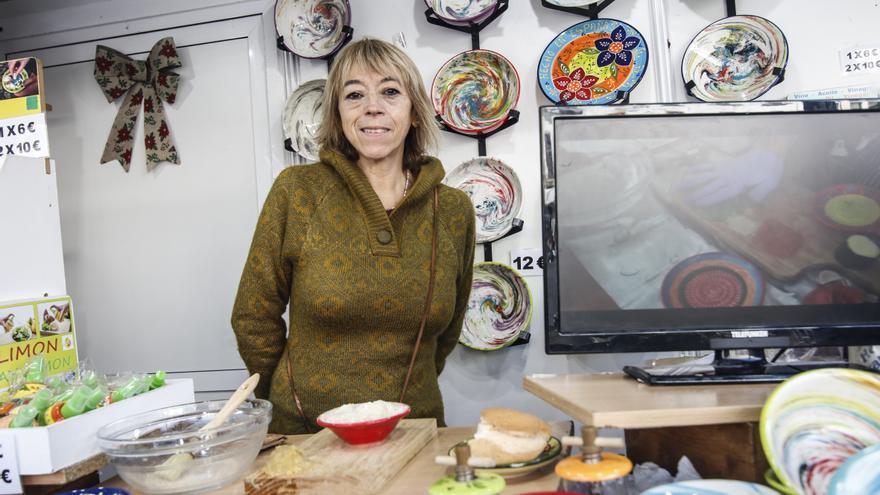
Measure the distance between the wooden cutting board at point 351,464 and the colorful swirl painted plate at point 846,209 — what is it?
0.80m

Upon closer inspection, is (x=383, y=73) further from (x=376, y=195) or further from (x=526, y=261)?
(x=526, y=261)

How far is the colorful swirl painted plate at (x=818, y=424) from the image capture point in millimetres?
803

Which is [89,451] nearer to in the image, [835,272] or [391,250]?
[391,250]

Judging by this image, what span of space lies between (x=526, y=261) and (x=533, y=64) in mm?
758

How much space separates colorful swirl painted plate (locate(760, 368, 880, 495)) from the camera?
0.80m

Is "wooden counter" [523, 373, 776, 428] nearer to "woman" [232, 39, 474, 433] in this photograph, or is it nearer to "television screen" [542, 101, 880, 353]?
"television screen" [542, 101, 880, 353]

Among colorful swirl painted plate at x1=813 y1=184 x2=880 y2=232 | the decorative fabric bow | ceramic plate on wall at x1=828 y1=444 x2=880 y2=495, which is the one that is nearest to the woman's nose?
colorful swirl painted plate at x1=813 y1=184 x2=880 y2=232

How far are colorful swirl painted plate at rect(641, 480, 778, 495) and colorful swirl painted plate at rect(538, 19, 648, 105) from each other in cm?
170

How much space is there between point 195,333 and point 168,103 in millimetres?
1005

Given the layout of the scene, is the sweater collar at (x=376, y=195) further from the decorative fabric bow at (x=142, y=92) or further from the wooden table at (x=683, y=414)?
the decorative fabric bow at (x=142, y=92)

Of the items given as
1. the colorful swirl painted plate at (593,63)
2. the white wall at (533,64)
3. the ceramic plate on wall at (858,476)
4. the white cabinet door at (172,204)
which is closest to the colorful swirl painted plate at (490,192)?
the white wall at (533,64)

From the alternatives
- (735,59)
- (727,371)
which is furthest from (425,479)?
(735,59)

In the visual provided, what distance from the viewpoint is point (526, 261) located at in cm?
247

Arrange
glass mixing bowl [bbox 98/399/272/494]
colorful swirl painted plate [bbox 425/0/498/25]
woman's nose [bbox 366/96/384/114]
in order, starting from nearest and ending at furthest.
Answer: glass mixing bowl [bbox 98/399/272/494] → woman's nose [bbox 366/96/384/114] → colorful swirl painted plate [bbox 425/0/498/25]
